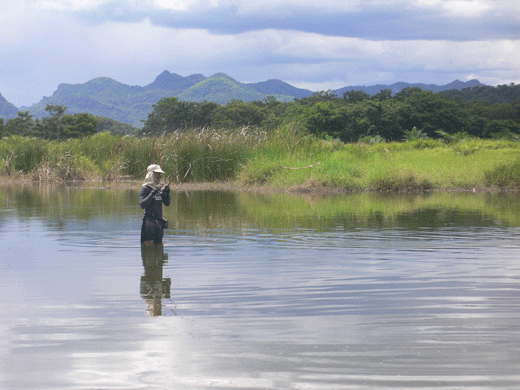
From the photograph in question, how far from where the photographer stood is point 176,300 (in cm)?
639

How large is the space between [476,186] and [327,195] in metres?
6.65

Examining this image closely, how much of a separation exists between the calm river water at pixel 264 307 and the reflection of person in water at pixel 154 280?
0.04 meters

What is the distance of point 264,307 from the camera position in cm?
601

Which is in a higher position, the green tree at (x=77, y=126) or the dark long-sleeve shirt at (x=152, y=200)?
the green tree at (x=77, y=126)

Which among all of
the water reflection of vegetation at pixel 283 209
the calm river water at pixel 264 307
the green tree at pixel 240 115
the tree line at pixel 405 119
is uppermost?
the green tree at pixel 240 115

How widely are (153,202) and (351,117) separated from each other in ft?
178

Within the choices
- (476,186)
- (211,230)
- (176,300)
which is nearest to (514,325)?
(176,300)

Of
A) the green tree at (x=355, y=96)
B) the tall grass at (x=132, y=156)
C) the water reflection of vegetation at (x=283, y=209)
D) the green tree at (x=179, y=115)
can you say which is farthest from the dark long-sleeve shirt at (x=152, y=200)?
the green tree at (x=179, y=115)

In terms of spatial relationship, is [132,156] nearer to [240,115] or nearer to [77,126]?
[240,115]

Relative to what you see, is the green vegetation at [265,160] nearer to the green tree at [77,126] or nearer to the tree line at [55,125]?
the tree line at [55,125]

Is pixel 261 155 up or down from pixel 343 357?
up

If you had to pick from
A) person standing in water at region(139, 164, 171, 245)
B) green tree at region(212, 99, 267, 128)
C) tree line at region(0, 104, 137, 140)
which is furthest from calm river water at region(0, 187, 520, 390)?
tree line at region(0, 104, 137, 140)

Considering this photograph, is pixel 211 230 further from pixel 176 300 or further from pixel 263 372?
pixel 263 372

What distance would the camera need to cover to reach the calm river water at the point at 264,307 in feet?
14.0
